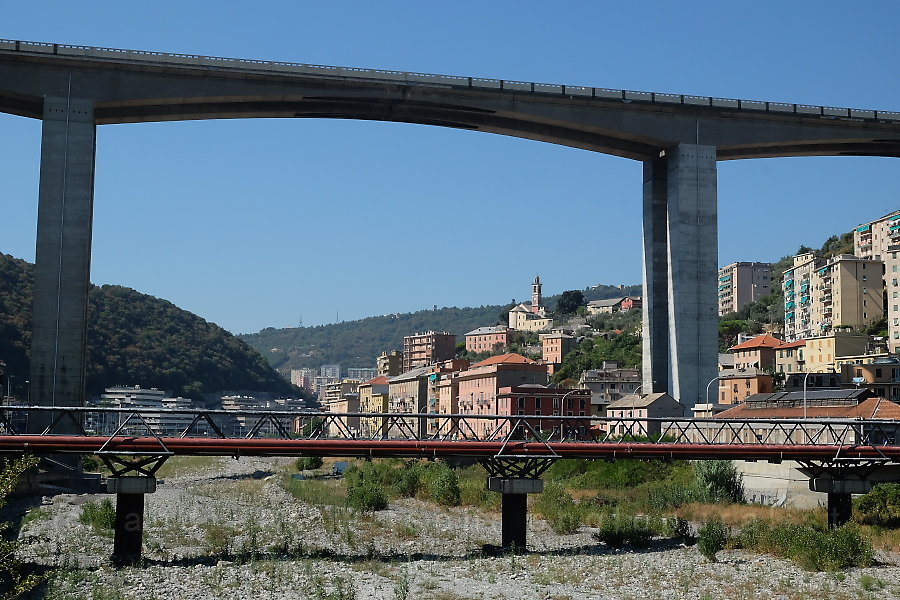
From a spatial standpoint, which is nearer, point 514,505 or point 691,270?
point 514,505

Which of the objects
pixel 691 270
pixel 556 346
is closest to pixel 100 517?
pixel 691 270

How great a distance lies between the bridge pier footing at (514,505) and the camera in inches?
1430

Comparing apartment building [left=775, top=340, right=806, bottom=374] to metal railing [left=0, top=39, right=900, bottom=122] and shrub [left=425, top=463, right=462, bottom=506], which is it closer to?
metal railing [left=0, top=39, right=900, bottom=122]

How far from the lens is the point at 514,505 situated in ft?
121

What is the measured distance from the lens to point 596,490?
57.9m

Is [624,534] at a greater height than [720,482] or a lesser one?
lesser

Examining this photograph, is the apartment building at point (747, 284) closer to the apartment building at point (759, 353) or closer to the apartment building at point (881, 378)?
the apartment building at point (759, 353)

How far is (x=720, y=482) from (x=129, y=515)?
28.4 meters

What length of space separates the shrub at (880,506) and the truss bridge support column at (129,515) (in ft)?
88.5

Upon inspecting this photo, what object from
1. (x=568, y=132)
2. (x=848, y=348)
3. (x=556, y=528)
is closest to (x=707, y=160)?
(x=568, y=132)

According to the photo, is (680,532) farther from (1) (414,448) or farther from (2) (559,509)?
(1) (414,448)

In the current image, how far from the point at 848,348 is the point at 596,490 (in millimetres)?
56332

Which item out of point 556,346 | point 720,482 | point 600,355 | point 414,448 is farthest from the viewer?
point 556,346

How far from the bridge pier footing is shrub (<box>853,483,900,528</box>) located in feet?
46.5
